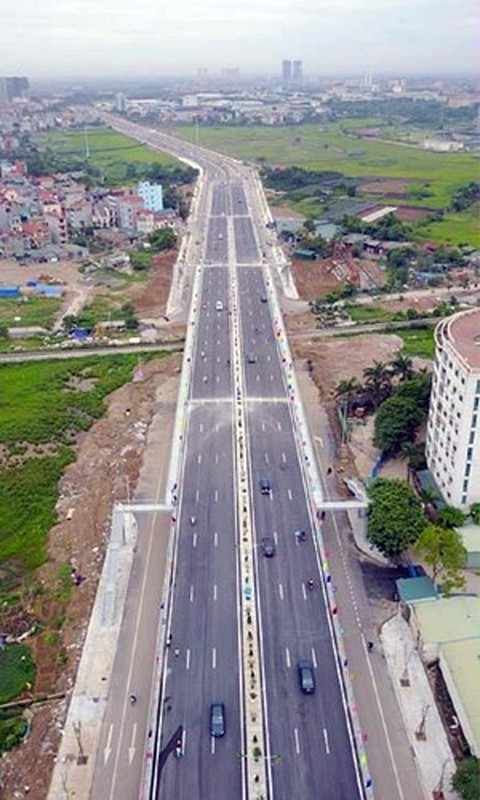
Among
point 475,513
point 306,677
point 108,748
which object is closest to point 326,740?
point 306,677

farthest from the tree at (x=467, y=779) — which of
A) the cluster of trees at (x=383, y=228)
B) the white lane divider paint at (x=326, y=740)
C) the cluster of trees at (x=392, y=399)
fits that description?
the cluster of trees at (x=383, y=228)

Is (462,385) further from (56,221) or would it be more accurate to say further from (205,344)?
(56,221)

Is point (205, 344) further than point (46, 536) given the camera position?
Yes

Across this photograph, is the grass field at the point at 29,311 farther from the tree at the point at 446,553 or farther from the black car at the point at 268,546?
the tree at the point at 446,553

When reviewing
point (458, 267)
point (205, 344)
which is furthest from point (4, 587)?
point (458, 267)

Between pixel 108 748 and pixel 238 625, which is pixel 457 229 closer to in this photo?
pixel 238 625

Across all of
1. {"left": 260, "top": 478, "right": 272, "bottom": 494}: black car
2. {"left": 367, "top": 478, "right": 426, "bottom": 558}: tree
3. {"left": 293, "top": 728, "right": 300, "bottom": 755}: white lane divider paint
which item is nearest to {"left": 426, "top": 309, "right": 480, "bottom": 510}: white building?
{"left": 367, "top": 478, "right": 426, "bottom": 558}: tree
